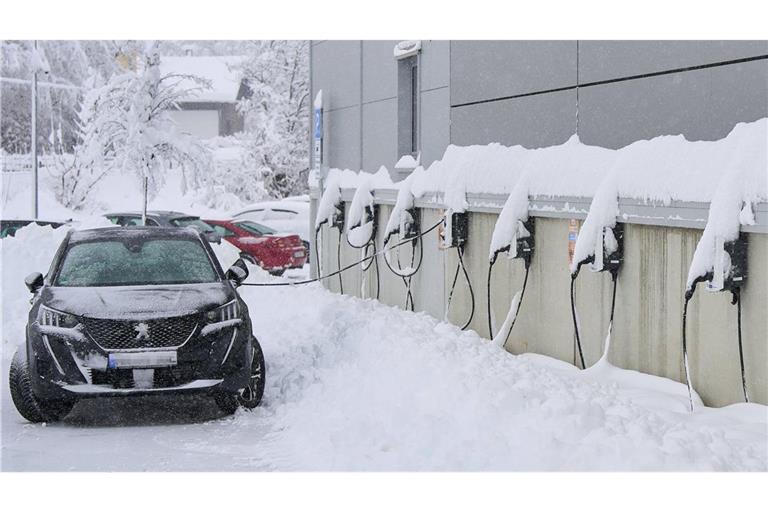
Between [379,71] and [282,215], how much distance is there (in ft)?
48.2

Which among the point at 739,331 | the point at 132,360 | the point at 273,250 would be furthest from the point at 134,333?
the point at 273,250

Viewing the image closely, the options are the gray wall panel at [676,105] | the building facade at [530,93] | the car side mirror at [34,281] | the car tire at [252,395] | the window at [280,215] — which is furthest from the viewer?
the window at [280,215]

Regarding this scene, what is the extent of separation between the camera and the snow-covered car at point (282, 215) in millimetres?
30183

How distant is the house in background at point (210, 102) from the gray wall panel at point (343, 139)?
3358 centimetres

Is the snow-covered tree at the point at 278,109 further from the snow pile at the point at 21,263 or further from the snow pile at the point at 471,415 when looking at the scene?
the snow pile at the point at 471,415

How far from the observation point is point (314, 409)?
8.96m

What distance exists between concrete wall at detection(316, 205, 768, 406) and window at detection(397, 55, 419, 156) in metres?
3.53

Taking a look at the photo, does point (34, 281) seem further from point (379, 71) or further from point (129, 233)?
point (379, 71)

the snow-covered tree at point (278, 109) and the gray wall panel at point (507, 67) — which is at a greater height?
the snow-covered tree at point (278, 109)

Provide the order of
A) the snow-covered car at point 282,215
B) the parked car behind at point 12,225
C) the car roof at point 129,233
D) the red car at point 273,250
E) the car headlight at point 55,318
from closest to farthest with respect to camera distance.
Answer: the car headlight at point 55,318
the car roof at point 129,233
the red car at point 273,250
the parked car behind at point 12,225
the snow-covered car at point 282,215

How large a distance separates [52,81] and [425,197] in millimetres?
33009

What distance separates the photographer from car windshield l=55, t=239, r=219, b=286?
9586 mm

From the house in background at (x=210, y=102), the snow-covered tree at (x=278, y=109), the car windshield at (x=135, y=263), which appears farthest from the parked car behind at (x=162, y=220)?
the house in background at (x=210, y=102)

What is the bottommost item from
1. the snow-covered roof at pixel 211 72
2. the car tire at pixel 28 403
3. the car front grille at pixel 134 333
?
the car tire at pixel 28 403
